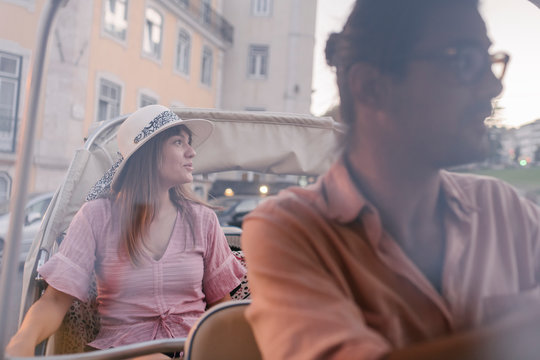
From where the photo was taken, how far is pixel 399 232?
815mm

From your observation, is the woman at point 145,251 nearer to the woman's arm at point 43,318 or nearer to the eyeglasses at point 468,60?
the woman's arm at point 43,318

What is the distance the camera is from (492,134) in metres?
0.85

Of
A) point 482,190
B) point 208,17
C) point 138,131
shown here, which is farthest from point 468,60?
point 138,131

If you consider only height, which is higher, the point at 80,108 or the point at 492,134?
the point at 80,108

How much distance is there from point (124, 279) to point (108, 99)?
0.73 meters

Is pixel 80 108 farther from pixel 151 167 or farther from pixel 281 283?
pixel 281 283

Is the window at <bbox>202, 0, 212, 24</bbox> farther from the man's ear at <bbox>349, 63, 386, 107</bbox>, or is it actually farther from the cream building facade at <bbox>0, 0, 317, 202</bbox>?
the man's ear at <bbox>349, 63, 386, 107</bbox>

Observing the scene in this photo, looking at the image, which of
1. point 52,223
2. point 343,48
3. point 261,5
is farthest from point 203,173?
point 343,48

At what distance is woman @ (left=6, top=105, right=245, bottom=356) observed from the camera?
6.36 feet

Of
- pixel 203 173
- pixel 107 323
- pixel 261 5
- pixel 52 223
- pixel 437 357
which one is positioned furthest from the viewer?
pixel 203 173

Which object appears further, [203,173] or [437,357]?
[203,173]

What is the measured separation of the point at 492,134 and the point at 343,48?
257 mm

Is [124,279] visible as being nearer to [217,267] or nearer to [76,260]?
[76,260]

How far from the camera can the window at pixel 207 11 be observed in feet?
5.13
